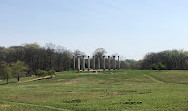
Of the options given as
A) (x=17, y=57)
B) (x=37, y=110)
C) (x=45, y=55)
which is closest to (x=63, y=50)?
(x=45, y=55)

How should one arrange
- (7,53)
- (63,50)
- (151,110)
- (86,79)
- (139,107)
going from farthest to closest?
1. (63,50)
2. (7,53)
3. (86,79)
4. (139,107)
5. (151,110)

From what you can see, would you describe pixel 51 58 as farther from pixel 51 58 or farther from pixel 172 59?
pixel 172 59

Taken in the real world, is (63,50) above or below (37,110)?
above

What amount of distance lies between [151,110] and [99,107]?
13.6 ft

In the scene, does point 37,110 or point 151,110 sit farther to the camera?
point 37,110

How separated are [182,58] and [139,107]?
81.1 metres

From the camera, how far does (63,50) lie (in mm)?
99812

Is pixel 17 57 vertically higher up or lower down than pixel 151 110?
higher up

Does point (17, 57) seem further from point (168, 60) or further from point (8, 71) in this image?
point (168, 60)

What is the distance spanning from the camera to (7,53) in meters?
87.2

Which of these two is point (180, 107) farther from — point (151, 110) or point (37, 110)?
point (37, 110)

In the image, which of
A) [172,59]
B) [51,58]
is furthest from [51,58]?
[172,59]

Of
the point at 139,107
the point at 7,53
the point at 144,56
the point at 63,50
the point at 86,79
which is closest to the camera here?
the point at 139,107

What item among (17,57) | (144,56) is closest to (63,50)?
(17,57)
